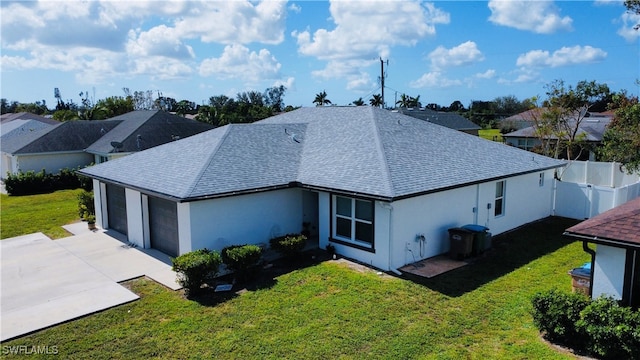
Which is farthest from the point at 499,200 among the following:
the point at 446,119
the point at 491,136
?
the point at 491,136

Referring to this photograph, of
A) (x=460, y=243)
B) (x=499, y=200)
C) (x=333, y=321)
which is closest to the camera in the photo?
(x=333, y=321)

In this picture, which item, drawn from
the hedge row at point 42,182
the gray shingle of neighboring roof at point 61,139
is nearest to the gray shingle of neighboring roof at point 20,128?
the gray shingle of neighboring roof at point 61,139

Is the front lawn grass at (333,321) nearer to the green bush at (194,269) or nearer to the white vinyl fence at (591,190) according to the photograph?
the green bush at (194,269)

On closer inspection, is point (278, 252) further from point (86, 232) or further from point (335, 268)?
point (86, 232)

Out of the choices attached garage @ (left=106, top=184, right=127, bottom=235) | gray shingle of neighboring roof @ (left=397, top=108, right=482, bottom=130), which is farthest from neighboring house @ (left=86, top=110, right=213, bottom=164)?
gray shingle of neighboring roof @ (left=397, top=108, right=482, bottom=130)

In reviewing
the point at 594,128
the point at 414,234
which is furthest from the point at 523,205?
the point at 594,128

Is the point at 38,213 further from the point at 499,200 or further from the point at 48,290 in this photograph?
the point at 499,200
